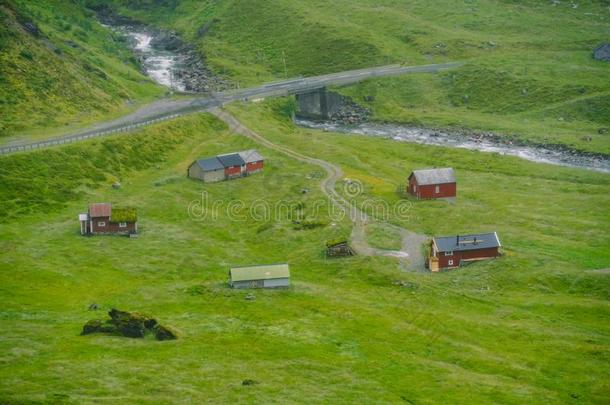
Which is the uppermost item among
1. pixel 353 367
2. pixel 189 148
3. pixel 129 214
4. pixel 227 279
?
pixel 189 148

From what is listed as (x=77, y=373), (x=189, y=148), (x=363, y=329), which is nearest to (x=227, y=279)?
(x=363, y=329)

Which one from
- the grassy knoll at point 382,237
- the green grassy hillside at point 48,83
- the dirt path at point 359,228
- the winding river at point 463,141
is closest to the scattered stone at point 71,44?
the green grassy hillside at point 48,83

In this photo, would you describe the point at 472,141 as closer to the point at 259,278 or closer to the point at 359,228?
the point at 359,228

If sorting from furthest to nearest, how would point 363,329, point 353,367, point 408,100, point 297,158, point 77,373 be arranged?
point 408,100
point 297,158
point 363,329
point 353,367
point 77,373

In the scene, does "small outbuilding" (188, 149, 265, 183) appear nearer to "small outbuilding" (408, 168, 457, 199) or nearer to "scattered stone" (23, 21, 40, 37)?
"small outbuilding" (408, 168, 457, 199)

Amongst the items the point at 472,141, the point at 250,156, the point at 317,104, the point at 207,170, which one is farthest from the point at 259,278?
the point at 317,104

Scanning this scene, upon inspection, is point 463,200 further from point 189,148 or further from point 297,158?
point 189,148
